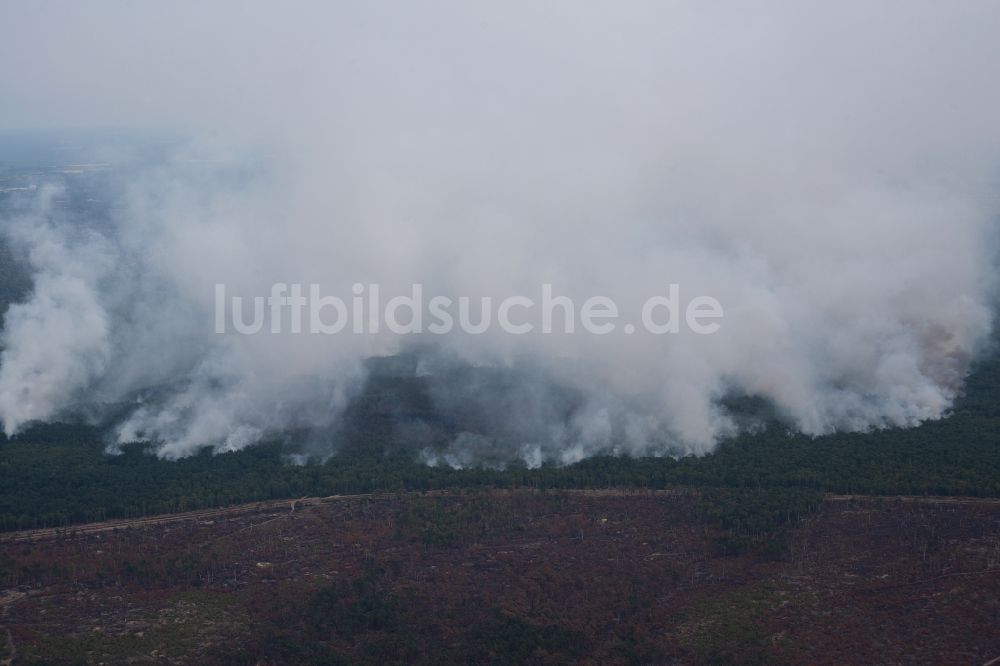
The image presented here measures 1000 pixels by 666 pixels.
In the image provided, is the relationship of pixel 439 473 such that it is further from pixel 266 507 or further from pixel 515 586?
pixel 515 586

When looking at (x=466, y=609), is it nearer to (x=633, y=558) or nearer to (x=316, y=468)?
(x=633, y=558)

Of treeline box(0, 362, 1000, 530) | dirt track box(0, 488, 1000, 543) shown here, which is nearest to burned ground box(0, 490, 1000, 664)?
dirt track box(0, 488, 1000, 543)

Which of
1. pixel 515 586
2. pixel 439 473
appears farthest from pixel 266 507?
pixel 515 586

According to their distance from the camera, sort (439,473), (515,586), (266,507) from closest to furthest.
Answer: (515,586), (266,507), (439,473)

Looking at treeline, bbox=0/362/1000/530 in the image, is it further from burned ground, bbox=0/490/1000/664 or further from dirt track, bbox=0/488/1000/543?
burned ground, bbox=0/490/1000/664

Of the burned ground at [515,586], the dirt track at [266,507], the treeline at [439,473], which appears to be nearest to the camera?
the burned ground at [515,586]

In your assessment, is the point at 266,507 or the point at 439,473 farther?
the point at 439,473

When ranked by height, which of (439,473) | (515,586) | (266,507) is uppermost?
(439,473)

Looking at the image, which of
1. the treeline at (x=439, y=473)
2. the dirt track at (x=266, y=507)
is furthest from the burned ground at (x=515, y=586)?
the treeline at (x=439, y=473)

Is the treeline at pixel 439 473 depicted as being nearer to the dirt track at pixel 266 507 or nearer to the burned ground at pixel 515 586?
the dirt track at pixel 266 507
